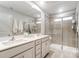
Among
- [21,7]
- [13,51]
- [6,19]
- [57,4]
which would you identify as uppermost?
[57,4]

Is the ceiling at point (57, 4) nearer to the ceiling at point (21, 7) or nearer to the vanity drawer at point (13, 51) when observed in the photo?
the ceiling at point (21, 7)

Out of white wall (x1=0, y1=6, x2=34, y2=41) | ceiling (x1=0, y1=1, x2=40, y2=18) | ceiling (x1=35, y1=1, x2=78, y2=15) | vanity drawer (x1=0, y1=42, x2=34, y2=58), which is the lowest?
vanity drawer (x1=0, y1=42, x2=34, y2=58)

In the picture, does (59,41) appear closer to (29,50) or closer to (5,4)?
(29,50)

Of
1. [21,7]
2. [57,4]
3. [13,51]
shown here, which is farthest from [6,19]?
[57,4]

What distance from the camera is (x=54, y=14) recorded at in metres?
4.54

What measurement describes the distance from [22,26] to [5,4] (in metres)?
0.86

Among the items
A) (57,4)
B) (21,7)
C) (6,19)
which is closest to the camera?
(6,19)

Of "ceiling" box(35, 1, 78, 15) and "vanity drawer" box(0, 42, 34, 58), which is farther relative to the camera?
"ceiling" box(35, 1, 78, 15)

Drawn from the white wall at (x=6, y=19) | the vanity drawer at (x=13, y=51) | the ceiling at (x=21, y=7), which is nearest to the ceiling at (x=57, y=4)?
the ceiling at (x=21, y=7)

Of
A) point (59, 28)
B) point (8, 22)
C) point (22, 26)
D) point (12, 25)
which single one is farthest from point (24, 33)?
point (59, 28)

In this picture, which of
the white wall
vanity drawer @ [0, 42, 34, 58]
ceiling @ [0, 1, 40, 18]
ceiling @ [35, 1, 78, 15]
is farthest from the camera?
ceiling @ [35, 1, 78, 15]

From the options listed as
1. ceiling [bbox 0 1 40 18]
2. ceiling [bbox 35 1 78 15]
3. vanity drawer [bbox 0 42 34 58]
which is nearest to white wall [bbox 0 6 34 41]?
ceiling [bbox 0 1 40 18]

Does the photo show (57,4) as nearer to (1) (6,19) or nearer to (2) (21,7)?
(2) (21,7)

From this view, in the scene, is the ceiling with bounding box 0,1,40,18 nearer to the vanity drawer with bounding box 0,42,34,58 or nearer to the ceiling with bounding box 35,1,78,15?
the ceiling with bounding box 35,1,78,15
